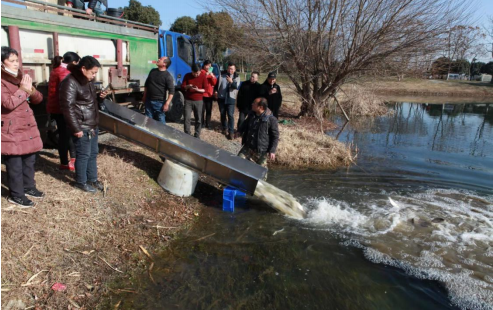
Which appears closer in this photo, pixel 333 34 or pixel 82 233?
pixel 82 233

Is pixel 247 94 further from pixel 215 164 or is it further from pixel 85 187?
pixel 85 187

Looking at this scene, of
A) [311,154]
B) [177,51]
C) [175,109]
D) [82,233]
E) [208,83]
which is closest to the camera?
[82,233]

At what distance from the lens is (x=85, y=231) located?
449 centimetres

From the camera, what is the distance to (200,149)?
23.2 ft

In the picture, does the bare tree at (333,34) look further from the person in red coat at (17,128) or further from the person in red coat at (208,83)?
the person in red coat at (17,128)

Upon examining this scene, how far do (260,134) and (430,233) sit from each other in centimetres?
319

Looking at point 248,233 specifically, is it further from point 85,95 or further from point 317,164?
point 317,164

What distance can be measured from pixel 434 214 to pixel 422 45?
30.1 ft

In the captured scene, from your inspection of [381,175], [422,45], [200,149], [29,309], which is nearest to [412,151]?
[381,175]

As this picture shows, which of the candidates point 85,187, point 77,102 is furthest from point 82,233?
Result: point 77,102

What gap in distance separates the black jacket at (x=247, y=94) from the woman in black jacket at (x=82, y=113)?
4.71 metres

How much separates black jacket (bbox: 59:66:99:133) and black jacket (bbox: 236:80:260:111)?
4718mm

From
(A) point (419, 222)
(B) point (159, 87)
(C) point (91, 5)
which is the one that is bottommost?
(A) point (419, 222)

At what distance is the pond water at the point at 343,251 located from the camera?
398 centimetres
